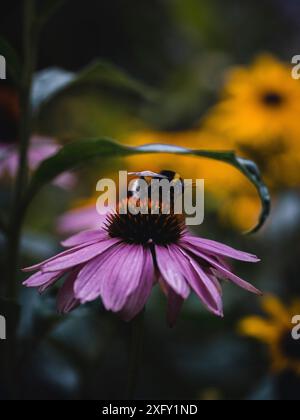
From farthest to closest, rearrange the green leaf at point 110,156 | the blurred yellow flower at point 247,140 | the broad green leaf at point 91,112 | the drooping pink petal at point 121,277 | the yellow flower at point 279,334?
1. the broad green leaf at point 91,112
2. the blurred yellow flower at point 247,140
3. the yellow flower at point 279,334
4. the green leaf at point 110,156
5. the drooping pink petal at point 121,277

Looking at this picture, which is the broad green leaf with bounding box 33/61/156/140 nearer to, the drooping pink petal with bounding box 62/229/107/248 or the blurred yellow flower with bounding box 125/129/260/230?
the blurred yellow flower with bounding box 125/129/260/230

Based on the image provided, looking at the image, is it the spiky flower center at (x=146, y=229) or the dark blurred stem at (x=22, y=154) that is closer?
the spiky flower center at (x=146, y=229)

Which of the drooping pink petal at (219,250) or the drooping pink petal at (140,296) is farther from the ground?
the drooping pink petal at (219,250)

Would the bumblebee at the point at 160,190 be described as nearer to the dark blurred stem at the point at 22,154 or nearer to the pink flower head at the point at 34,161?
the dark blurred stem at the point at 22,154

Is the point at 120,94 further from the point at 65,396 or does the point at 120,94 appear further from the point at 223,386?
the point at 65,396

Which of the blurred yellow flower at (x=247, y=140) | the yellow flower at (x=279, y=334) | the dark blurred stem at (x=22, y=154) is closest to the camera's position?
the dark blurred stem at (x=22, y=154)

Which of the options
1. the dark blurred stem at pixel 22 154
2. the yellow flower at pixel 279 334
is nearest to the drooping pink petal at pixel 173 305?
the dark blurred stem at pixel 22 154
